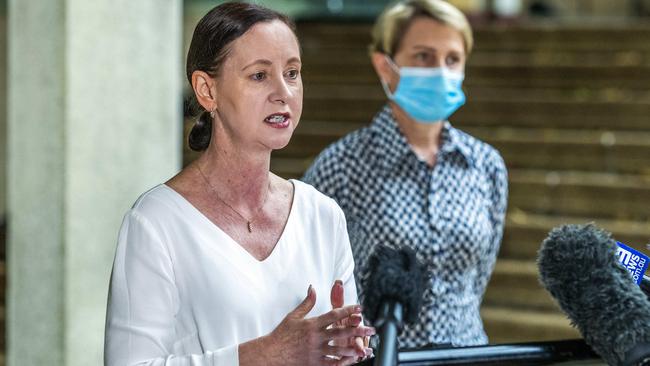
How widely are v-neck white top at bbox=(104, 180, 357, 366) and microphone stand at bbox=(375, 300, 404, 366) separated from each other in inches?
19.5

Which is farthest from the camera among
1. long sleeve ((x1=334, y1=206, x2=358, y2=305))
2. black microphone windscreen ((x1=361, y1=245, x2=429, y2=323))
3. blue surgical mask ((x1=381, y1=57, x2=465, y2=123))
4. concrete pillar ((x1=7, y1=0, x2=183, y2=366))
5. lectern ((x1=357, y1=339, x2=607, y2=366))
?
concrete pillar ((x1=7, y1=0, x2=183, y2=366))

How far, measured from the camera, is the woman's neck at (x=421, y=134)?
11.0 ft

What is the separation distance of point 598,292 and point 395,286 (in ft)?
1.20

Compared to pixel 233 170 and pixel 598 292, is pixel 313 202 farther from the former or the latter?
pixel 598 292

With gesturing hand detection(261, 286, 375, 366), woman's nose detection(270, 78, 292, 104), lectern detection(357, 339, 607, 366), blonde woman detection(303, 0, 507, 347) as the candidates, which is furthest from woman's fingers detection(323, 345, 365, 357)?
blonde woman detection(303, 0, 507, 347)

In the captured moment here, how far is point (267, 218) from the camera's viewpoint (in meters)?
2.12

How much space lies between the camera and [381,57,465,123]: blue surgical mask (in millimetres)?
3369

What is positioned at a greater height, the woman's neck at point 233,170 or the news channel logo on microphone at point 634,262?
the woman's neck at point 233,170

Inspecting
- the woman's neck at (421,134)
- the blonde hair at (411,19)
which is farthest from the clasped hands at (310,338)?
the blonde hair at (411,19)

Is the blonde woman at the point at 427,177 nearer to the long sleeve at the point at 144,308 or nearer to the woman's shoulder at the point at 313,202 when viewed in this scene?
the woman's shoulder at the point at 313,202

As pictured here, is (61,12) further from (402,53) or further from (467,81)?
(467,81)

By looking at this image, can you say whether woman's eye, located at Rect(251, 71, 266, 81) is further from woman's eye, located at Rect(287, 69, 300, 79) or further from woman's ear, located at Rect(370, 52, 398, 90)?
woman's ear, located at Rect(370, 52, 398, 90)

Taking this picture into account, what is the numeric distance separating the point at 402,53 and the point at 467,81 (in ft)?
18.3

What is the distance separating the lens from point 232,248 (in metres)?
2.00
